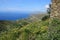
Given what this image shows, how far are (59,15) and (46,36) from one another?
3230mm

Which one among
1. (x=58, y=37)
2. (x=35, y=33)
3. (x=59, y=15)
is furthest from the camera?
(x=59, y=15)

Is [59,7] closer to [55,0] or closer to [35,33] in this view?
[55,0]

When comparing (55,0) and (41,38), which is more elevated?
(55,0)

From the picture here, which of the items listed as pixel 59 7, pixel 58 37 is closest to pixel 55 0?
pixel 59 7

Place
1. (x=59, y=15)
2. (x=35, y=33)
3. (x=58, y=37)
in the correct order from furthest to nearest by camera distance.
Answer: (x=59, y=15) → (x=35, y=33) → (x=58, y=37)

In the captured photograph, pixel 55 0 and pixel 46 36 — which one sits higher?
pixel 55 0

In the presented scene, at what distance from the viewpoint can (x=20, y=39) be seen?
13125 millimetres

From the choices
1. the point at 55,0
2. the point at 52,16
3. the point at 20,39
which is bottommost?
the point at 20,39

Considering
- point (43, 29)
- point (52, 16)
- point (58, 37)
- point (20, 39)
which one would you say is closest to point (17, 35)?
point (20, 39)

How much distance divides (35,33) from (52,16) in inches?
76.3

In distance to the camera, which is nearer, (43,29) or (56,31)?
(56,31)

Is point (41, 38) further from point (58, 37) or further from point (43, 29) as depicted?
point (43, 29)

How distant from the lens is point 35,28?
1391 centimetres

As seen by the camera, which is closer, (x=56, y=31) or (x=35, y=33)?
(x=56, y=31)
